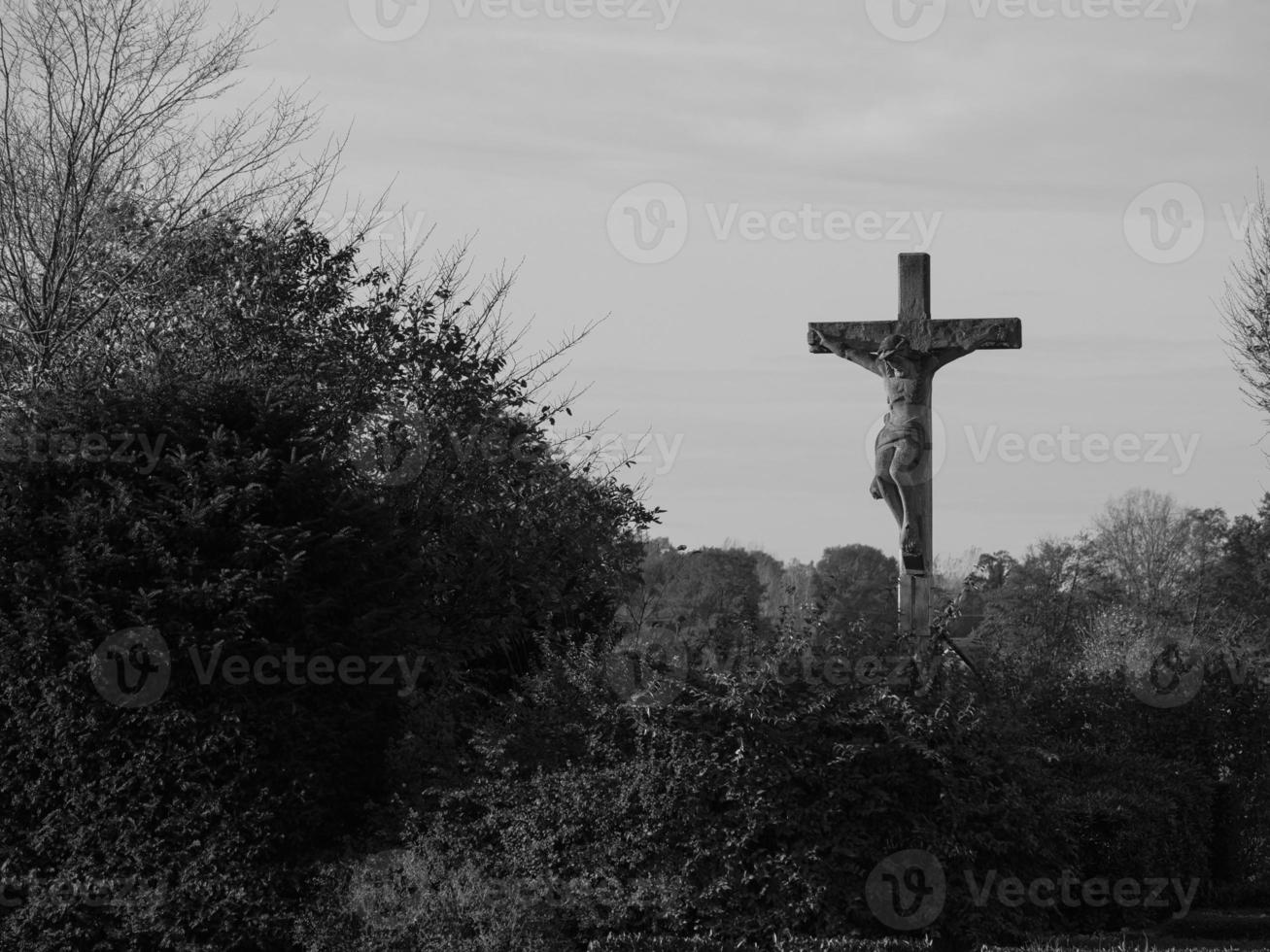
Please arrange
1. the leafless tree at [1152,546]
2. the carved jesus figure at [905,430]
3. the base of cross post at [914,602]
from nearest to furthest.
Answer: the base of cross post at [914,602] → the carved jesus figure at [905,430] → the leafless tree at [1152,546]

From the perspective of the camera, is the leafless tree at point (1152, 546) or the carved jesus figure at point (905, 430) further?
the leafless tree at point (1152, 546)

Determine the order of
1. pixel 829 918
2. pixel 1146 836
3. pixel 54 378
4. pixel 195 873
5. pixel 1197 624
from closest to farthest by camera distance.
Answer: pixel 829 918
pixel 195 873
pixel 1146 836
pixel 54 378
pixel 1197 624

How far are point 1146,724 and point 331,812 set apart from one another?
6.98 meters

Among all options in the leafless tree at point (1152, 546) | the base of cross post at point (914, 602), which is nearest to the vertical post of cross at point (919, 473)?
the base of cross post at point (914, 602)

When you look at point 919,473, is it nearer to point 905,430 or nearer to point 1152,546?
point 905,430

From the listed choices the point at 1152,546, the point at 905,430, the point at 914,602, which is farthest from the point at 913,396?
Answer: the point at 1152,546

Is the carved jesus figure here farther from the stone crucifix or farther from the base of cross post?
the base of cross post

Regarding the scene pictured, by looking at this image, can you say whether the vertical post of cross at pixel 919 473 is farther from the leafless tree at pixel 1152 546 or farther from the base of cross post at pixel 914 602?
the leafless tree at pixel 1152 546

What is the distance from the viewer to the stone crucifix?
11.9 metres

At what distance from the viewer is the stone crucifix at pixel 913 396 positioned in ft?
39.1

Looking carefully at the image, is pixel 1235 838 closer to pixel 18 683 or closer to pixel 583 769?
pixel 583 769

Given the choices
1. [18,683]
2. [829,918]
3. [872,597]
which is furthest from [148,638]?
[872,597]

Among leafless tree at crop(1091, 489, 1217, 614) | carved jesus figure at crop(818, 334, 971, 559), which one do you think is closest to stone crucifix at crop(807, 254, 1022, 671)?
carved jesus figure at crop(818, 334, 971, 559)

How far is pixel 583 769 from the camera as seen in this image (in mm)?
8820
